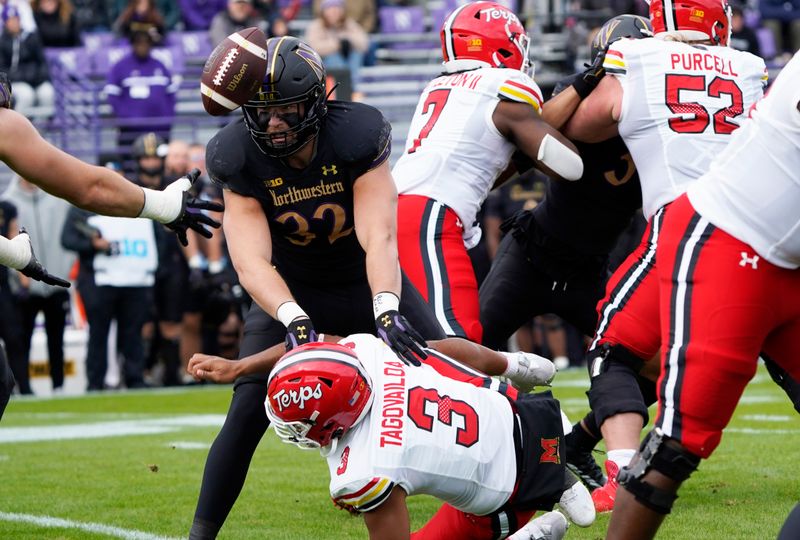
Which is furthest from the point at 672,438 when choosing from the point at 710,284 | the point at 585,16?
Answer: the point at 585,16

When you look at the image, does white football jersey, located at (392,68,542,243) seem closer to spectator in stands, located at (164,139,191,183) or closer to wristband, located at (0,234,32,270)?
wristband, located at (0,234,32,270)

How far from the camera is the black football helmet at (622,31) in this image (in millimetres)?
5633

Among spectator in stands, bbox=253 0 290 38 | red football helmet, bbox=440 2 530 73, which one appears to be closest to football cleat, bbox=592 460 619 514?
red football helmet, bbox=440 2 530 73

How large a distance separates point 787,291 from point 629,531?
29.2 inches

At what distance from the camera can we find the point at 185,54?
1656cm

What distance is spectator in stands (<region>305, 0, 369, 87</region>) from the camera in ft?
49.7

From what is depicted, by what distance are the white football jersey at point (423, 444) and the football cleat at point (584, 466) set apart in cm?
161

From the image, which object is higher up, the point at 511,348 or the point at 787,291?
the point at 787,291

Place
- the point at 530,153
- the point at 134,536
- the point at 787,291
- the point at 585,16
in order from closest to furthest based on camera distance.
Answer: the point at 787,291
the point at 134,536
the point at 530,153
the point at 585,16

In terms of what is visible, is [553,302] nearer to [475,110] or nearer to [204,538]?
[475,110]

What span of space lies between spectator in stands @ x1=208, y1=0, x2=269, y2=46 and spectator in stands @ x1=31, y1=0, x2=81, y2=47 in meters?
1.93

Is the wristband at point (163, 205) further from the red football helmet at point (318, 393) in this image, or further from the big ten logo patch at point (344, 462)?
the big ten logo patch at point (344, 462)

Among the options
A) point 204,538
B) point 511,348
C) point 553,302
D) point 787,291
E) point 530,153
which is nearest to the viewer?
point 787,291

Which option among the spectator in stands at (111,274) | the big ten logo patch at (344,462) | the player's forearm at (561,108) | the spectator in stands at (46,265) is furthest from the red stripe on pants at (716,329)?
the spectator in stands at (46,265)
